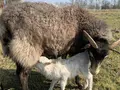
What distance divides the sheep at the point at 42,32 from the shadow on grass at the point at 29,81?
0.75m

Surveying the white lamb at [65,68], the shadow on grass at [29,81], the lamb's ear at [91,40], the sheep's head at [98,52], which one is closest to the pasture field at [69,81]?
the shadow on grass at [29,81]

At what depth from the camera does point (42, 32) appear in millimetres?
7445

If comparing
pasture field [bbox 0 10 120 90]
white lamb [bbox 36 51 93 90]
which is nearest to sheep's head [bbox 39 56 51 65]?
white lamb [bbox 36 51 93 90]

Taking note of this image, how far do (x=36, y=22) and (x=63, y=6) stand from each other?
3.76 ft

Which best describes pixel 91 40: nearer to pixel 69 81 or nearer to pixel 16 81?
pixel 69 81

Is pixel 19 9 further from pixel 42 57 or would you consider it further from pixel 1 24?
pixel 42 57

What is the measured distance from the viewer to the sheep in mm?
7254

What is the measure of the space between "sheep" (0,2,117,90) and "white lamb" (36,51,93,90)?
226 millimetres

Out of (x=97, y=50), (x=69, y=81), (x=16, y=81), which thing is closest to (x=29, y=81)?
(x=16, y=81)

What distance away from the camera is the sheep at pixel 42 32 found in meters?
7.25

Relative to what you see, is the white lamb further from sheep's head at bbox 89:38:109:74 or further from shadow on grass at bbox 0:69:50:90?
shadow on grass at bbox 0:69:50:90

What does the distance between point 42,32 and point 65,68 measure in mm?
1103

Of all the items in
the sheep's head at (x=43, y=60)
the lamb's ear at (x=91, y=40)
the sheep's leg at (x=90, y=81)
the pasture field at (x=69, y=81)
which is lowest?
the pasture field at (x=69, y=81)

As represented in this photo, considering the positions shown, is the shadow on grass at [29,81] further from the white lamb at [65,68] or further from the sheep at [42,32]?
the sheep at [42,32]
